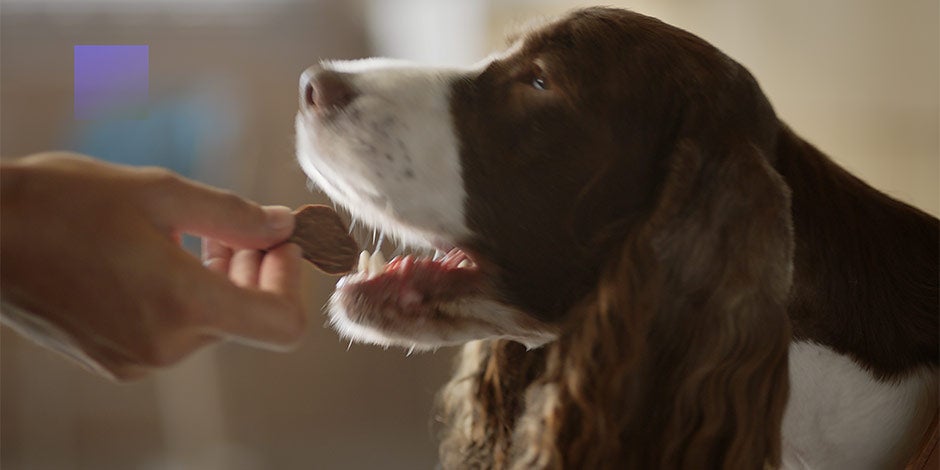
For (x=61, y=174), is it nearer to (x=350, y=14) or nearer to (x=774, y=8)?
(x=350, y=14)

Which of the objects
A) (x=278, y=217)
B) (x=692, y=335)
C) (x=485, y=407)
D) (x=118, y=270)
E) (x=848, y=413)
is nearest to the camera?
(x=118, y=270)

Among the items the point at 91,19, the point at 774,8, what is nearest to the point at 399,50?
the point at 91,19

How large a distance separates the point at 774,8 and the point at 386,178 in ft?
1.59

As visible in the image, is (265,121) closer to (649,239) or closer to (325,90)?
(325,90)

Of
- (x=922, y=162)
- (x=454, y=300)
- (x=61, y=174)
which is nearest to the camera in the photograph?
(x=61, y=174)

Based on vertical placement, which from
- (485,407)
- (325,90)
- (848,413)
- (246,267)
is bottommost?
(485,407)

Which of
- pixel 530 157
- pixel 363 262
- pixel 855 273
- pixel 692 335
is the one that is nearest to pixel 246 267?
pixel 363 262

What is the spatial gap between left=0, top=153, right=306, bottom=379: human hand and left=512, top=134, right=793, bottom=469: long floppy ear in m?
0.31

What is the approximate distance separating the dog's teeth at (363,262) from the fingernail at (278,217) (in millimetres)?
106

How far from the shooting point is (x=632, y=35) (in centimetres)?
88

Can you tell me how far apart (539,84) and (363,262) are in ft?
0.76

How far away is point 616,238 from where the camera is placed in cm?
89

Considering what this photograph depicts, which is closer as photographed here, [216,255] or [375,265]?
[216,255]
